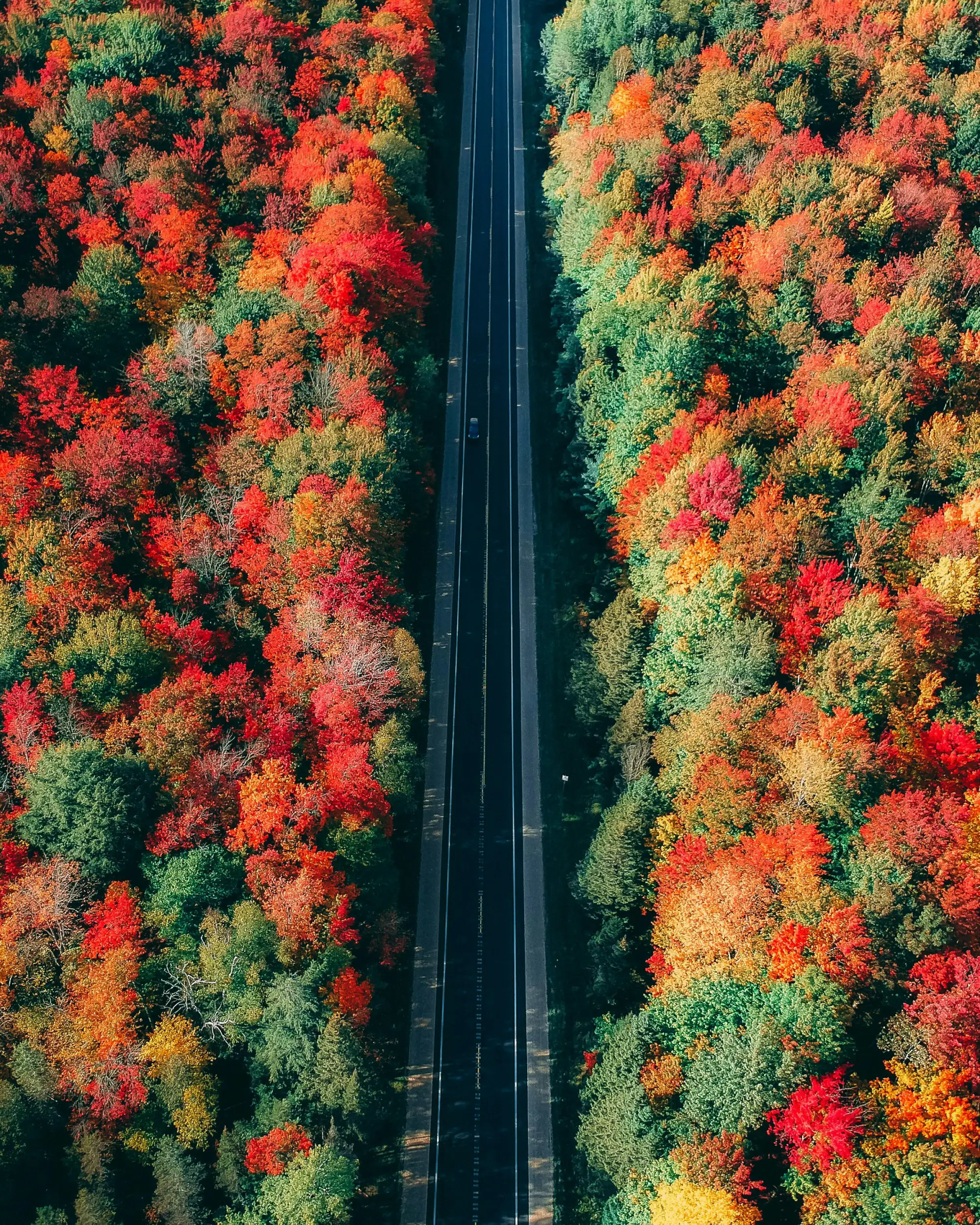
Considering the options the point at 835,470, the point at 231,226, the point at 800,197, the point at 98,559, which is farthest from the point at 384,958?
the point at 800,197

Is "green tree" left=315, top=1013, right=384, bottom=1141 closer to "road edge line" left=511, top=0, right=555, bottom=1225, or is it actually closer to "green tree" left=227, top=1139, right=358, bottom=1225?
"green tree" left=227, top=1139, right=358, bottom=1225

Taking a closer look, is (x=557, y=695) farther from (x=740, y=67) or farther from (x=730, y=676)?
(x=740, y=67)

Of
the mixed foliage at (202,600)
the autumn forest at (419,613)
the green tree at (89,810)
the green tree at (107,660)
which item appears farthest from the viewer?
the green tree at (107,660)

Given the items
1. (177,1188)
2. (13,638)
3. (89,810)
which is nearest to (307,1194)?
(177,1188)

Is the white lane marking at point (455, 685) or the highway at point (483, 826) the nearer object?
the highway at point (483, 826)

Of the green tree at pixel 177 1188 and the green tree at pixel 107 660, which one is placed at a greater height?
the green tree at pixel 107 660

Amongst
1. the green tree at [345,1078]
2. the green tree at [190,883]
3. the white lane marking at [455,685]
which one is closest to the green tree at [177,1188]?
the green tree at [345,1078]

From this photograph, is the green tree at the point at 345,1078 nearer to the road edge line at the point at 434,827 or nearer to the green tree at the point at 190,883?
the road edge line at the point at 434,827

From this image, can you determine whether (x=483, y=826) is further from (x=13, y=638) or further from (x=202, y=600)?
(x=13, y=638)
